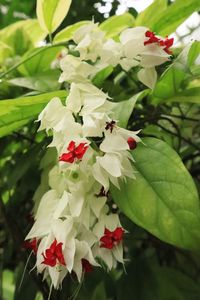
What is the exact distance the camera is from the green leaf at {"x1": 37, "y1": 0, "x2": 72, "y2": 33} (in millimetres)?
593

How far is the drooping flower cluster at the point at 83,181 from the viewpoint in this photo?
1.41 feet

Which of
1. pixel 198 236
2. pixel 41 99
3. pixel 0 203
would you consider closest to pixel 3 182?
pixel 0 203

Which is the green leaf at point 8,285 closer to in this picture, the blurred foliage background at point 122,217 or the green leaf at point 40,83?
the blurred foliage background at point 122,217

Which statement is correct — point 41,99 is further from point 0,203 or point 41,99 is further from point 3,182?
point 3,182

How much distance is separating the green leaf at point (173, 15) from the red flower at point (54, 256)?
320 mm

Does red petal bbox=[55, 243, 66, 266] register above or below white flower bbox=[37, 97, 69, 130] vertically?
below

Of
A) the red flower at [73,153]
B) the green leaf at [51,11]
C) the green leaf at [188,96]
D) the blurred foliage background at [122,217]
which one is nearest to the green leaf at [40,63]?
the blurred foliage background at [122,217]

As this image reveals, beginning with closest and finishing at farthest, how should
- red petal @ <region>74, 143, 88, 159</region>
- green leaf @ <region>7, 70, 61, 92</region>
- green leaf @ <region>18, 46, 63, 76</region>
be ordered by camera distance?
red petal @ <region>74, 143, 88, 159</region>
green leaf @ <region>7, 70, 61, 92</region>
green leaf @ <region>18, 46, 63, 76</region>

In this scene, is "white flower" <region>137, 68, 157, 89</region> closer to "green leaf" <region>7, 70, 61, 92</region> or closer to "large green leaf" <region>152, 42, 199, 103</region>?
"large green leaf" <region>152, 42, 199, 103</region>

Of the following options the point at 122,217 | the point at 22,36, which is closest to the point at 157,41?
the point at 122,217

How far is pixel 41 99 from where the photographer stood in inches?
19.1

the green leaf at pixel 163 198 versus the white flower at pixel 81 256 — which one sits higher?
the green leaf at pixel 163 198

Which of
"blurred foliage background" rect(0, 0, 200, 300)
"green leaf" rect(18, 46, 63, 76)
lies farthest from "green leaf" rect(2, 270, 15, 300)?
"green leaf" rect(18, 46, 63, 76)

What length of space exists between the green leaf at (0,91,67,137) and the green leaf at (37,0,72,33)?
147 mm
